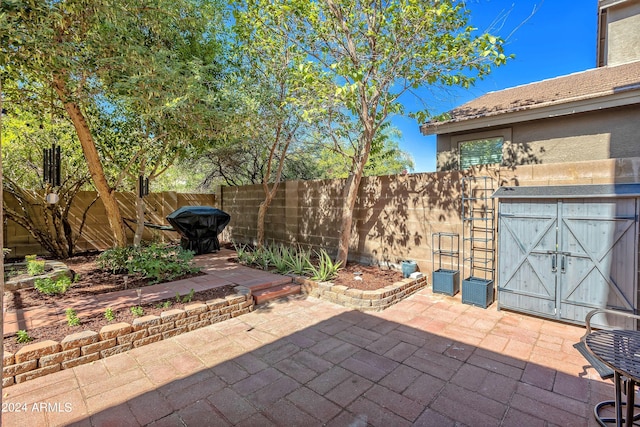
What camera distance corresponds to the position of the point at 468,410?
2.60 metres

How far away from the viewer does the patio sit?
2.54 metres

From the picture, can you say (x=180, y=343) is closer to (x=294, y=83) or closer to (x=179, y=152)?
(x=294, y=83)

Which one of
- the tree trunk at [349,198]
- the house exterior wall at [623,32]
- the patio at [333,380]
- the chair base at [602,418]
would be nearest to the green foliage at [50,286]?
the patio at [333,380]

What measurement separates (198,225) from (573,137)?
333 inches

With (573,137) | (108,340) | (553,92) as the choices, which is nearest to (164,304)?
(108,340)

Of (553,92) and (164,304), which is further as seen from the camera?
(553,92)

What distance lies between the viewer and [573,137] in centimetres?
632

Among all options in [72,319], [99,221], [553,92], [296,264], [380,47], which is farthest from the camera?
[99,221]

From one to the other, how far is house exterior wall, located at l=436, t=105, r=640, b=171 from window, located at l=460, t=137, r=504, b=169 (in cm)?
12

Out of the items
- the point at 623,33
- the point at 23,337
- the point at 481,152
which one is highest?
the point at 623,33

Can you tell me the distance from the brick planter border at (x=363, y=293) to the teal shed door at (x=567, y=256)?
133 centimetres

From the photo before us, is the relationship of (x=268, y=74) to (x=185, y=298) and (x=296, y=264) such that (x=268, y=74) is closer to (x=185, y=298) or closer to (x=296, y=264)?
(x=296, y=264)

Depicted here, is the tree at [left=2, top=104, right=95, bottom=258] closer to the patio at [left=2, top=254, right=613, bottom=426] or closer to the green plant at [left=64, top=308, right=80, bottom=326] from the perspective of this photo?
the green plant at [left=64, top=308, right=80, bottom=326]

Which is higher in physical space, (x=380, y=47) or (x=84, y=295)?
(x=380, y=47)
